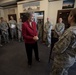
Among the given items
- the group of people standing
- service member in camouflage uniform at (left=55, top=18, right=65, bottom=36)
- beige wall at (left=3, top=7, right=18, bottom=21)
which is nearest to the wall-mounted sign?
service member in camouflage uniform at (left=55, top=18, right=65, bottom=36)

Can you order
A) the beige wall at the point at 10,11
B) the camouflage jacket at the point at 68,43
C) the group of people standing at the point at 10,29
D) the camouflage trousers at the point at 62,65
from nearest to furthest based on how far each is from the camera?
the camouflage jacket at the point at 68,43 → the camouflage trousers at the point at 62,65 → the group of people standing at the point at 10,29 → the beige wall at the point at 10,11

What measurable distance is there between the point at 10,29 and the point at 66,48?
5.07 metres

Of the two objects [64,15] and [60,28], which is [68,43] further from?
[64,15]

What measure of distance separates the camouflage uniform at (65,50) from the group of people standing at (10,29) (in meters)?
4.17

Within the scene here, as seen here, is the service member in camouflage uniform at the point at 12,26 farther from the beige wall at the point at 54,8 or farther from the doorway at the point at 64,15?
the doorway at the point at 64,15

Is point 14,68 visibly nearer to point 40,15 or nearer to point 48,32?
point 48,32

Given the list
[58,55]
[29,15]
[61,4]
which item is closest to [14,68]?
[29,15]

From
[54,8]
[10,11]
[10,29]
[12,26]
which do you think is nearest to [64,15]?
[54,8]

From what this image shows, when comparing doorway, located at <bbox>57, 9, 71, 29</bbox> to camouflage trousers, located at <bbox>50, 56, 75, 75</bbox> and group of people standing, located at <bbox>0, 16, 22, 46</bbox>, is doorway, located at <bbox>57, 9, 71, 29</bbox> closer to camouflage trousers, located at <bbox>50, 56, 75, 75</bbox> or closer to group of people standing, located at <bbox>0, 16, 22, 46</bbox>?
group of people standing, located at <bbox>0, 16, 22, 46</bbox>

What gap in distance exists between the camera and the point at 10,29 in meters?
5.55

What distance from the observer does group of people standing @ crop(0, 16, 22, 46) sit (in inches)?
184

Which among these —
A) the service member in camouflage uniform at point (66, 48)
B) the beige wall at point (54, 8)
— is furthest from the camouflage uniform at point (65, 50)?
the beige wall at point (54, 8)

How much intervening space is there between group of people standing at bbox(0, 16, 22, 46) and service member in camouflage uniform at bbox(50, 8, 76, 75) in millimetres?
4176

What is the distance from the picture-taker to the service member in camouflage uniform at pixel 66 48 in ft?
3.16
